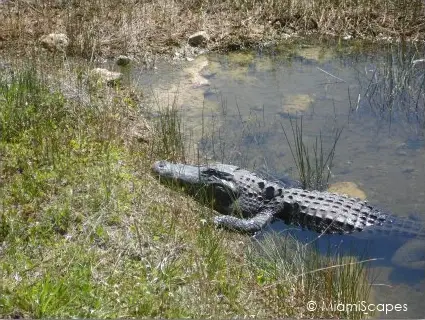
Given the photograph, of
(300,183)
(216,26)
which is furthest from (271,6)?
(300,183)

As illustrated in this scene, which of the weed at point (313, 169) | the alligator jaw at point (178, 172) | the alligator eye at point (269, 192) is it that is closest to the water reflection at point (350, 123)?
the weed at point (313, 169)

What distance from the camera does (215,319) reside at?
4.00 meters

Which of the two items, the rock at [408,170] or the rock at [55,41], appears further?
the rock at [55,41]

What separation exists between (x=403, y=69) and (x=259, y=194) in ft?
11.0

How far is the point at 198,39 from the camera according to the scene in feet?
33.0

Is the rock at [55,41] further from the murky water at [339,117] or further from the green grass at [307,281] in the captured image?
the green grass at [307,281]

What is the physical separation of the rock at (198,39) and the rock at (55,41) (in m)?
1.84

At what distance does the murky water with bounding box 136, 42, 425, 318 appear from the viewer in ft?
21.1

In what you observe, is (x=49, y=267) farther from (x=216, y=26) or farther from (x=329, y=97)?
(x=216, y=26)

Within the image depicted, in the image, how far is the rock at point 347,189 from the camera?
261 inches

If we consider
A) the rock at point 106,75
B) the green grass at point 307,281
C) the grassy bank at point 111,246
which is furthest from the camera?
the rock at point 106,75

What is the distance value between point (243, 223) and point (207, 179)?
578mm

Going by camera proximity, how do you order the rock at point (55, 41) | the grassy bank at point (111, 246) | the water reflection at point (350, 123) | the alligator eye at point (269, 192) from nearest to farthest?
the grassy bank at point (111, 246)
the water reflection at point (350, 123)
the alligator eye at point (269, 192)
the rock at point (55, 41)

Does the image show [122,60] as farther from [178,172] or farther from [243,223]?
[243,223]
